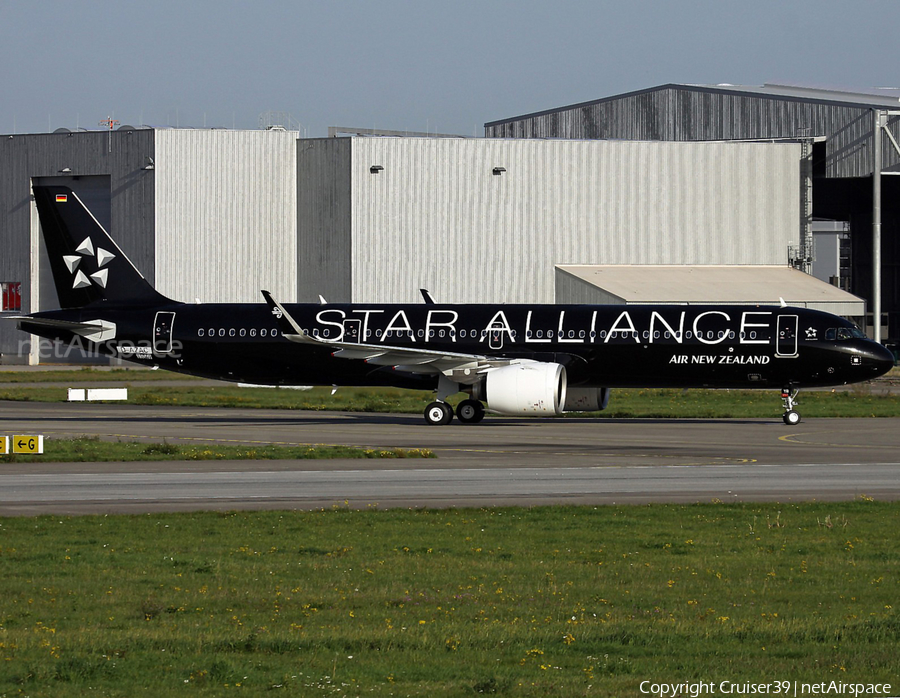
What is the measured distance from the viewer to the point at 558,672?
1023 centimetres

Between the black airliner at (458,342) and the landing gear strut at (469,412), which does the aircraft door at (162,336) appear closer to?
the black airliner at (458,342)

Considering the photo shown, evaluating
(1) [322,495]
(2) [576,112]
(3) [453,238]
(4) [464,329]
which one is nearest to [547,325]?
(4) [464,329]

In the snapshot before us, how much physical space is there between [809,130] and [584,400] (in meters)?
48.7

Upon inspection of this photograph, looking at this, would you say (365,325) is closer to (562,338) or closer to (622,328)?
(562,338)

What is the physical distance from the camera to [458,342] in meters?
42.5

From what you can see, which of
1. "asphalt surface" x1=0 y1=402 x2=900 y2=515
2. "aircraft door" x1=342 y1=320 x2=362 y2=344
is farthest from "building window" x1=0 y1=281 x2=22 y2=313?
"aircraft door" x1=342 y1=320 x2=362 y2=344

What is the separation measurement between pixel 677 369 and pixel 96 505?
80.2ft

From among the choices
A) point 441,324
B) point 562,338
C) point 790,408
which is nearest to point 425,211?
point 441,324

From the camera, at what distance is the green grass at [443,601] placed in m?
10.2

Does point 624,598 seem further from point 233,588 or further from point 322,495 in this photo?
point 322,495

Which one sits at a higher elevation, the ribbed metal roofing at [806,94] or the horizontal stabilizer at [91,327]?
the ribbed metal roofing at [806,94]

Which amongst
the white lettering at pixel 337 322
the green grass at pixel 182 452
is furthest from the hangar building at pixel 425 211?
the green grass at pixel 182 452

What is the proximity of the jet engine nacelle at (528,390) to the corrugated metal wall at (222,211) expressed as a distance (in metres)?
44.3

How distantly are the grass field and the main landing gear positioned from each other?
658 centimetres
